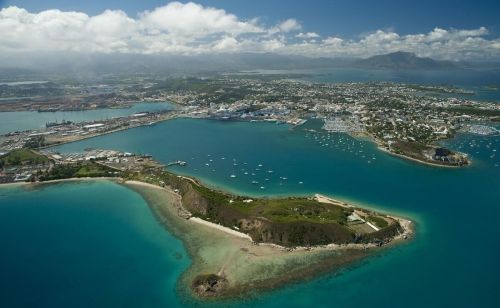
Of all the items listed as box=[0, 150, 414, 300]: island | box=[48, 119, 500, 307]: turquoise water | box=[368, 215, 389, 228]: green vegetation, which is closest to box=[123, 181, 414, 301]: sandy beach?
box=[0, 150, 414, 300]: island

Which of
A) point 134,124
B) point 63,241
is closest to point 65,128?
point 134,124

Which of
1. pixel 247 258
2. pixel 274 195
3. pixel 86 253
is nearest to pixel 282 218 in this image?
pixel 247 258

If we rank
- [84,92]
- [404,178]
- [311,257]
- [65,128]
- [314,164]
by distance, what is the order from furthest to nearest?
[84,92], [65,128], [314,164], [404,178], [311,257]

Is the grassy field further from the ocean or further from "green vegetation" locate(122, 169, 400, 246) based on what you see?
the ocean

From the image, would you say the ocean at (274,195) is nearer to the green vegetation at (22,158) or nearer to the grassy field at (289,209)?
the grassy field at (289,209)

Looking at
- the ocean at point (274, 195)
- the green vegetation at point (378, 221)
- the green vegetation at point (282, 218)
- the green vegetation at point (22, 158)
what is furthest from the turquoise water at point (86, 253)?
the green vegetation at point (378, 221)

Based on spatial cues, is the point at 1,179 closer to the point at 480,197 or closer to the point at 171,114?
the point at 171,114

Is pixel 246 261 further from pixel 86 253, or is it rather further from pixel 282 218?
pixel 86 253
